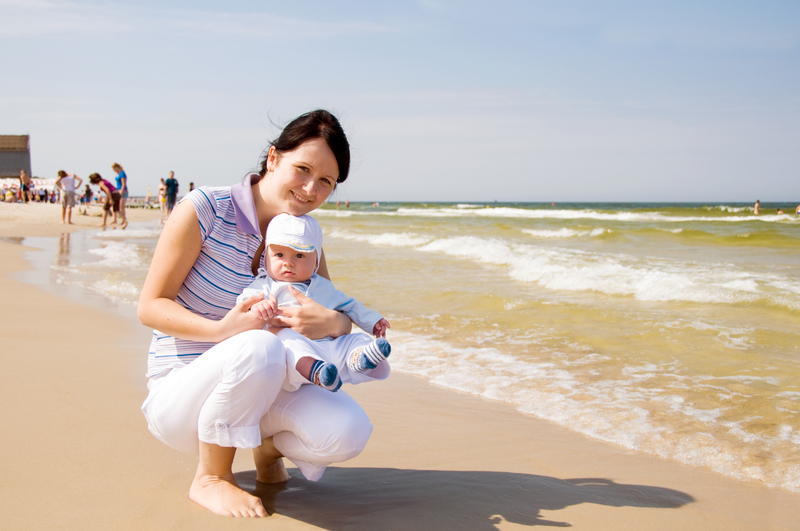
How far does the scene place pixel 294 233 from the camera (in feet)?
7.99

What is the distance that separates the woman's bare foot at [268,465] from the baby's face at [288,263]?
74 centimetres

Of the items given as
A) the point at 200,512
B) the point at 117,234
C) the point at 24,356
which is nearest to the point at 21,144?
the point at 117,234

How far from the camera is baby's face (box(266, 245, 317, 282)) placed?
2467 mm

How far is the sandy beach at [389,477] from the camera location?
7.50ft

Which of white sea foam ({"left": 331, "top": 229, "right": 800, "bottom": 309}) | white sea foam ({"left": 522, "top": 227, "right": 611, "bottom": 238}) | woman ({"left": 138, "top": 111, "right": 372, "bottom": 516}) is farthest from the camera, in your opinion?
white sea foam ({"left": 522, "top": 227, "right": 611, "bottom": 238})

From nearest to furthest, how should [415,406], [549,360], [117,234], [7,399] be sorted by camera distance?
[7,399], [415,406], [549,360], [117,234]

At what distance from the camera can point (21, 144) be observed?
43.7 m

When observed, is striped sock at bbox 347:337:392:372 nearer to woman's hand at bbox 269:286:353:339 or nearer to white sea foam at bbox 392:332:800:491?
woman's hand at bbox 269:286:353:339

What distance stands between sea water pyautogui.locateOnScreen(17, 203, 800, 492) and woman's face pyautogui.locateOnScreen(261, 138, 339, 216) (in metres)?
2.21

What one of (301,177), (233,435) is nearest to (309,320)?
(233,435)

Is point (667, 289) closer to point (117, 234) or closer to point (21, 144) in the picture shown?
point (117, 234)

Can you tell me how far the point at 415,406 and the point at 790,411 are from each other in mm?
2516

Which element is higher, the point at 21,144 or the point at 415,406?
the point at 21,144

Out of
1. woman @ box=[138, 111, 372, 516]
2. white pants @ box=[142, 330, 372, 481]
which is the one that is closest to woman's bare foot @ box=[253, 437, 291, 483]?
woman @ box=[138, 111, 372, 516]
